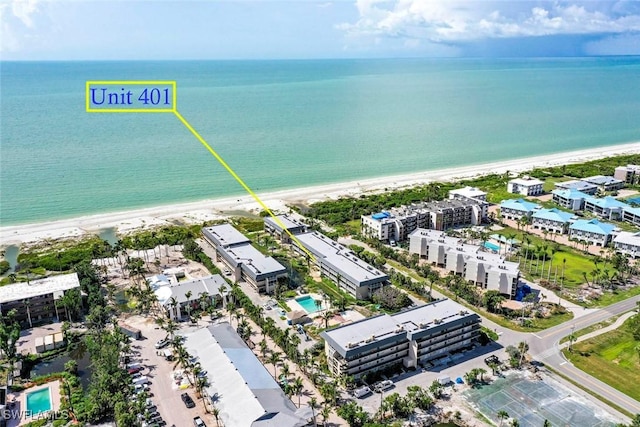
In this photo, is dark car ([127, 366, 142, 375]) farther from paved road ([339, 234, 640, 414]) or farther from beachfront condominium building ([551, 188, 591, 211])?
beachfront condominium building ([551, 188, 591, 211])

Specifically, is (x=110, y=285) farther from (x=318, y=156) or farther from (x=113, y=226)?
(x=318, y=156)

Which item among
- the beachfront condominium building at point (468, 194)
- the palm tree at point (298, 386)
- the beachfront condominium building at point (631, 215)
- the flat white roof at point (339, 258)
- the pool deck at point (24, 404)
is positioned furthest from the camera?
the beachfront condominium building at point (468, 194)

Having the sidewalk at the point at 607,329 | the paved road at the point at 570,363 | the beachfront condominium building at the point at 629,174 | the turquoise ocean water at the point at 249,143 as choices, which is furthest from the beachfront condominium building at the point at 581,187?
the sidewalk at the point at 607,329

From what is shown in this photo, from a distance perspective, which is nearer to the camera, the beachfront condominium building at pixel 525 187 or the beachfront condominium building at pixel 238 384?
the beachfront condominium building at pixel 238 384

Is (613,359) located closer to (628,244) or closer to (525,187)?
(628,244)

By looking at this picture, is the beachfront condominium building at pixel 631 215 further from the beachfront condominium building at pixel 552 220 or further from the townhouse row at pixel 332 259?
the townhouse row at pixel 332 259

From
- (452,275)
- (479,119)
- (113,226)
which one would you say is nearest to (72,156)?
(113,226)
